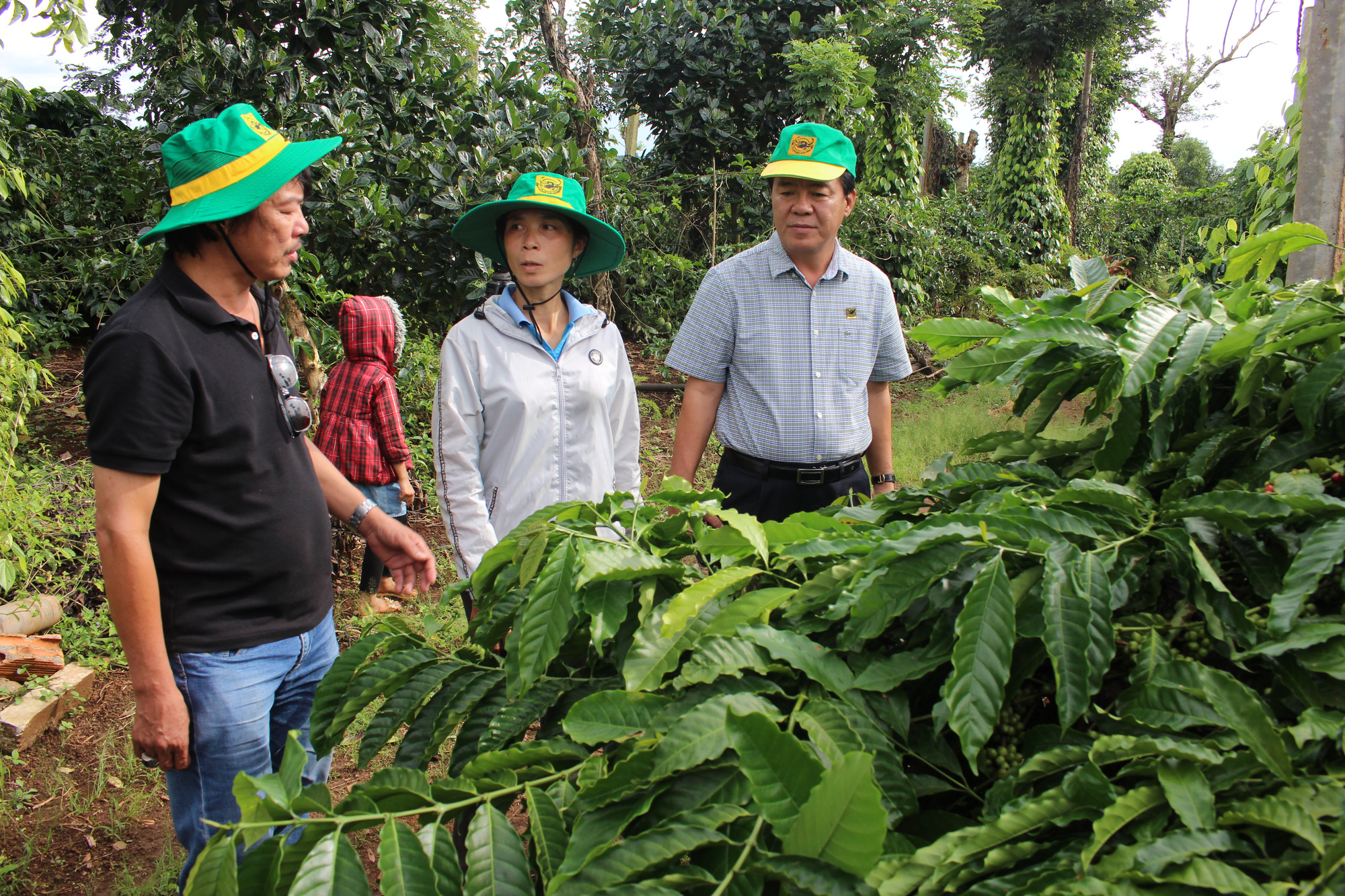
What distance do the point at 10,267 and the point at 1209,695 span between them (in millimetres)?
4826

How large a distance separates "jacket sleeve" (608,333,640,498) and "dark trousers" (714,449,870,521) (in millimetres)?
362

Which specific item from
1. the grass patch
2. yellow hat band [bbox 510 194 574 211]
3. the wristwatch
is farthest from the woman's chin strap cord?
the grass patch

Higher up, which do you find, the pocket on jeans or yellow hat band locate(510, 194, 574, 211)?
yellow hat band locate(510, 194, 574, 211)

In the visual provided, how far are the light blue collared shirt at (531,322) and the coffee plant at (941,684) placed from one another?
1.44 meters

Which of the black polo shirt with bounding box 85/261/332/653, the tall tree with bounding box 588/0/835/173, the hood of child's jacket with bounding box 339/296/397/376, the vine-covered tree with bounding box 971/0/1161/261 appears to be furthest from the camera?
the vine-covered tree with bounding box 971/0/1161/261

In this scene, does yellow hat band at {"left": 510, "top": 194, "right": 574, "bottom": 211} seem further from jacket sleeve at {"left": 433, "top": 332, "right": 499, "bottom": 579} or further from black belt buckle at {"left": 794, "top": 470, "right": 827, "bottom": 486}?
black belt buckle at {"left": 794, "top": 470, "right": 827, "bottom": 486}

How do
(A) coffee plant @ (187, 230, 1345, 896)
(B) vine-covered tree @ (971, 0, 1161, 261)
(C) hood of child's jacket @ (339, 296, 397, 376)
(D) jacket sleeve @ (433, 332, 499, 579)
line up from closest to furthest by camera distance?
(A) coffee plant @ (187, 230, 1345, 896) < (D) jacket sleeve @ (433, 332, 499, 579) < (C) hood of child's jacket @ (339, 296, 397, 376) < (B) vine-covered tree @ (971, 0, 1161, 261)

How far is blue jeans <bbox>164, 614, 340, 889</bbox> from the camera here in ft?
6.36

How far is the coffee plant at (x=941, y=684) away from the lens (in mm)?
753

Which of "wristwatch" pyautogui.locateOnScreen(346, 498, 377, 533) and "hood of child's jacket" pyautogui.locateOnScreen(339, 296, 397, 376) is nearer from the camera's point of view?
"wristwatch" pyautogui.locateOnScreen(346, 498, 377, 533)

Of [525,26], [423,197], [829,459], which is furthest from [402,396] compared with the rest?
[829,459]

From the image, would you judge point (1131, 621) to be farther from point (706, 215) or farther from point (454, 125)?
point (706, 215)

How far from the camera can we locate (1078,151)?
58.5ft

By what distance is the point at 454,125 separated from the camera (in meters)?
5.06
